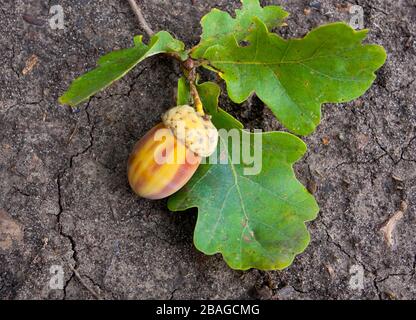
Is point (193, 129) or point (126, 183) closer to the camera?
point (193, 129)

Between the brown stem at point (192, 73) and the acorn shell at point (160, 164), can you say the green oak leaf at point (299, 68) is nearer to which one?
the brown stem at point (192, 73)

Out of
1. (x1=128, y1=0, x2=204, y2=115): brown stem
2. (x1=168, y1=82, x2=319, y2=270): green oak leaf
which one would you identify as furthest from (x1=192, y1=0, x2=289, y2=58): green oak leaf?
(x1=168, y1=82, x2=319, y2=270): green oak leaf

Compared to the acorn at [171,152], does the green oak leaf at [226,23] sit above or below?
above

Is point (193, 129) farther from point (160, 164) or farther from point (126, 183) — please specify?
point (126, 183)

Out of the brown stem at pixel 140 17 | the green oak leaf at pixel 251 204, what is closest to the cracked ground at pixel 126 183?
the brown stem at pixel 140 17

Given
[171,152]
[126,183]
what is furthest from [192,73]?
[126,183]

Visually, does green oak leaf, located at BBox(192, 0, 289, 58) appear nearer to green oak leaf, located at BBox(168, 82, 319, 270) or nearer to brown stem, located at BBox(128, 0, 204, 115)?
brown stem, located at BBox(128, 0, 204, 115)

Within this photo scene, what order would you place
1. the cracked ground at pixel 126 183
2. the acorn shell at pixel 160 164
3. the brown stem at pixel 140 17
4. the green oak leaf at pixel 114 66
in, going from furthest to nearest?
the brown stem at pixel 140 17, the cracked ground at pixel 126 183, the acorn shell at pixel 160 164, the green oak leaf at pixel 114 66
